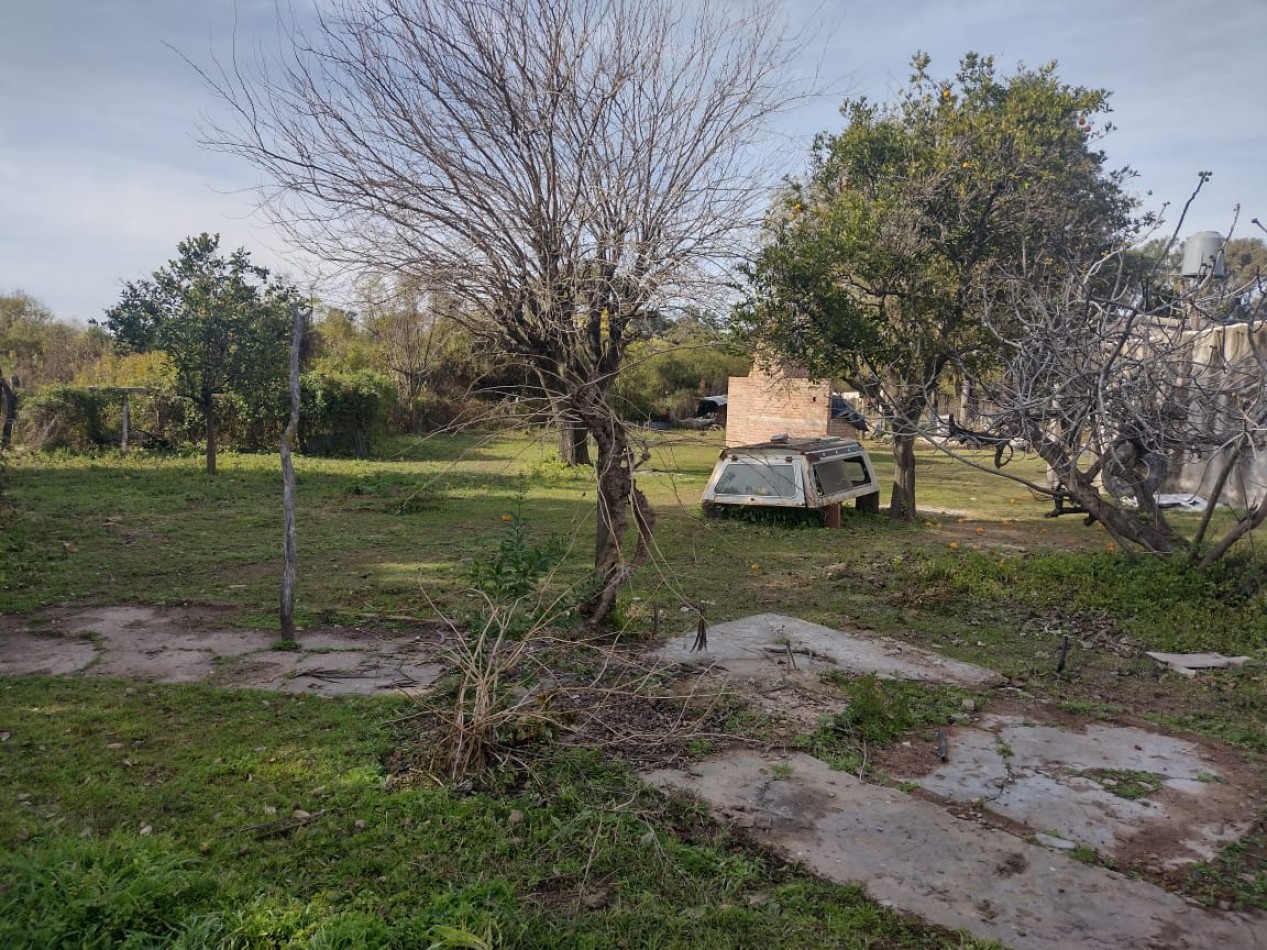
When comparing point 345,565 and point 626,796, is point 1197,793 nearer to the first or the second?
point 626,796

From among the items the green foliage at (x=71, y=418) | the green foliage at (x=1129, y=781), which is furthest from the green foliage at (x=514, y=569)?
the green foliage at (x=71, y=418)

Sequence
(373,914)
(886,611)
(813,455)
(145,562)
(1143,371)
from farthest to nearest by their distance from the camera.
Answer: (813,455) → (145,562) → (886,611) → (1143,371) → (373,914)

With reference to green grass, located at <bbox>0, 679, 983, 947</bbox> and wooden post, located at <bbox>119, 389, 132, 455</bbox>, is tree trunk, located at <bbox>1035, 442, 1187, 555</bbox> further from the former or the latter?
wooden post, located at <bbox>119, 389, 132, 455</bbox>

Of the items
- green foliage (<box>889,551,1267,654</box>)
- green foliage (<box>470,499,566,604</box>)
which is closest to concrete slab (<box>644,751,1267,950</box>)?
green foliage (<box>470,499,566,604</box>)

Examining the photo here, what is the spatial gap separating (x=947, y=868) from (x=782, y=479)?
28.2 ft

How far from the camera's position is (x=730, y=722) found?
5020 millimetres

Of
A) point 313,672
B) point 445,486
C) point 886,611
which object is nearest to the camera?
point 313,672

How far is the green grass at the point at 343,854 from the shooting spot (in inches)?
→ 114

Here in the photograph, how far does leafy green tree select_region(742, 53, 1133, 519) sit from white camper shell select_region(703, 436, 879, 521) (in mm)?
1192

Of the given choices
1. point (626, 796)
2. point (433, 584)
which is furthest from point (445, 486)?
point (626, 796)

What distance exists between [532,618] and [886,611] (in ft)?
12.7

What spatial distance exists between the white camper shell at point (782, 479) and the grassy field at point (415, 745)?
0.89 meters

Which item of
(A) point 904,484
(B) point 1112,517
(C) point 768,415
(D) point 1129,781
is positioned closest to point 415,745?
(D) point 1129,781

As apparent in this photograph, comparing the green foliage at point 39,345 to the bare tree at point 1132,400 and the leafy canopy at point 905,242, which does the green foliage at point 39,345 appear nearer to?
the leafy canopy at point 905,242
